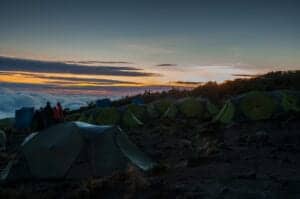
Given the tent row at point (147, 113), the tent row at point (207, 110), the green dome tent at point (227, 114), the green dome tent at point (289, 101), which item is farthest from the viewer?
the tent row at point (147, 113)

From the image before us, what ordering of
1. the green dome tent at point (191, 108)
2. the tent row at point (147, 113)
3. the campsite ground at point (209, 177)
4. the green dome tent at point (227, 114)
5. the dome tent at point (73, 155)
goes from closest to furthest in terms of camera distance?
the campsite ground at point (209, 177), the dome tent at point (73, 155), the green dome tent at point (227, 114), the tent row at point (147, 113), the green dome tent at point (191, 108)

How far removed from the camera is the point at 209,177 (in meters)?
11.9

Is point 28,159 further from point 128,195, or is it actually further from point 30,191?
point 128,195

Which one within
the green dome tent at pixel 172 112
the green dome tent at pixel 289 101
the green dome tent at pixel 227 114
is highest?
the green dome tent at pixel 289 101

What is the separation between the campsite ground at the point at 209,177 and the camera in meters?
10.4

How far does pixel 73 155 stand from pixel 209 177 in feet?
14.7

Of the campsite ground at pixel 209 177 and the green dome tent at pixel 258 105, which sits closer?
the campsite ground at pixel 209 177

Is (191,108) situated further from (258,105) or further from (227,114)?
(258,105)

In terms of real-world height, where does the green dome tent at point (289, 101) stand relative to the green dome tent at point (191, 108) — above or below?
above

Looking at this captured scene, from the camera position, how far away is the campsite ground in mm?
10367

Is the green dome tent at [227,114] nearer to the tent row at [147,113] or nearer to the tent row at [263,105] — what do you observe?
the tent row at [263,105]

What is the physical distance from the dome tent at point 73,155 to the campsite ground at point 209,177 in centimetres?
62

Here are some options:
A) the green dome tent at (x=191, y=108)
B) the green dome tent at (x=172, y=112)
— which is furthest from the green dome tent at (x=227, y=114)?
the green dome tent at (x=172, y=112)

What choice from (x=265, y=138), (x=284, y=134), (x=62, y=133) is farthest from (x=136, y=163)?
(x=284, y=134)
